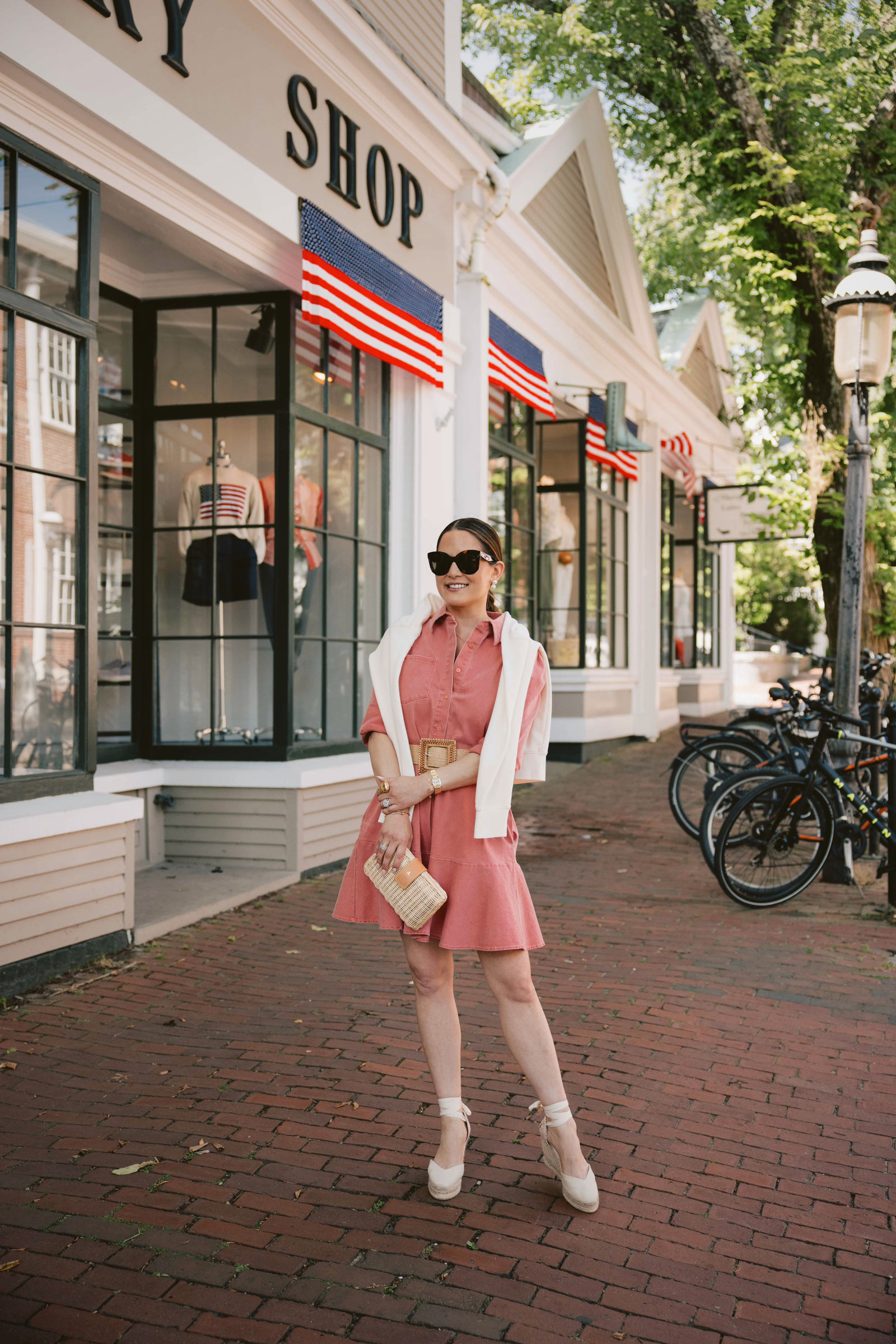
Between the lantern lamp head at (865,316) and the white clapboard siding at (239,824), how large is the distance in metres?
4.40

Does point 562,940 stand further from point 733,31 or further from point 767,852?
point 733,31

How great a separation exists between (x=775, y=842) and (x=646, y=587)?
8.95m

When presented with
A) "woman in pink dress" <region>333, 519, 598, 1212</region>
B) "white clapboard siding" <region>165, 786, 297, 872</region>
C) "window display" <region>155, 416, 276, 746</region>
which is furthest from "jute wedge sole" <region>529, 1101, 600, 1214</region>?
"window display" <region>155, 416, 276, 746</region>


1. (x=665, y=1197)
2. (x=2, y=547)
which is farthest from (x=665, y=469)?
(x=665, y=1197)

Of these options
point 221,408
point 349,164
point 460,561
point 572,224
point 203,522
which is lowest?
point 460,561

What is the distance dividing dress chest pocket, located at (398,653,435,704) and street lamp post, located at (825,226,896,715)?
4600 millimetres

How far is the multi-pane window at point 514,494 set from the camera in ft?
34.3

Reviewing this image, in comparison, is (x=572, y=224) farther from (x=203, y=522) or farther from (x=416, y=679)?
(x=416, y=679)

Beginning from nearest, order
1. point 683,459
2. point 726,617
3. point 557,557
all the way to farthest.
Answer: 1. point 557,557
2. point 683,459
3. point 726,617

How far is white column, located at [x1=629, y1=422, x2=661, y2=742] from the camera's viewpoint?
1462 centimetres

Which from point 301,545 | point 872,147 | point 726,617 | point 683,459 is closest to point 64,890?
point 301,545

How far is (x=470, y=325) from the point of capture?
916 cm

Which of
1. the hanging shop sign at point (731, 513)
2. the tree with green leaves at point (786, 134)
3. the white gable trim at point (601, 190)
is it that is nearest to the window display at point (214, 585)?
the white gable trim at point (601, 190)

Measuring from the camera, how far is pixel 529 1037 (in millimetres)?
2871
